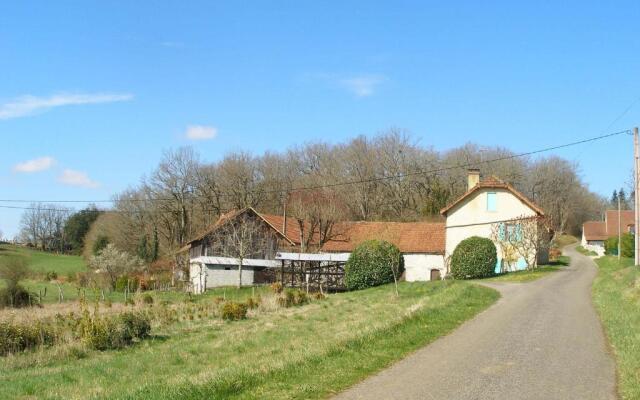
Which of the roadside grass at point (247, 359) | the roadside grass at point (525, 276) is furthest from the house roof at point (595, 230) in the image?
the roadside grass at point (247, 359)

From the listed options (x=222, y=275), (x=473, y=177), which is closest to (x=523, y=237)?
(x=473, y=177)

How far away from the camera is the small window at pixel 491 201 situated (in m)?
43.4

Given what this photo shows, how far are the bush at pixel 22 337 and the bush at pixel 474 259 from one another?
24570mm

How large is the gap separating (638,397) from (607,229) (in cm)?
7910

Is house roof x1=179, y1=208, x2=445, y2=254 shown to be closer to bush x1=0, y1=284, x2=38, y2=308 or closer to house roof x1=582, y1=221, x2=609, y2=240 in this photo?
bush x1=0, y1=284, x2=38, y2=308

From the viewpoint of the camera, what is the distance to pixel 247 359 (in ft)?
41.0

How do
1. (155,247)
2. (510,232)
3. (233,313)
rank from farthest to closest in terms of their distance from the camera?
(155,247)
(510,232)
(233,313)

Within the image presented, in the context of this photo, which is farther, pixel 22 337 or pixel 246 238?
pixel 246 238

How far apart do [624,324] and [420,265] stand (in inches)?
1247

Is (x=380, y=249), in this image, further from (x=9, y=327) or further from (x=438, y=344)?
(x=438, y=344)

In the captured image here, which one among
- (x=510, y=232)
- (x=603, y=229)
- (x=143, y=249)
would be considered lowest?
(x=143, y=249)

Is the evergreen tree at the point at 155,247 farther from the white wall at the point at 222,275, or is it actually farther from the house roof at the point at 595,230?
the house roof at the point at 595,230

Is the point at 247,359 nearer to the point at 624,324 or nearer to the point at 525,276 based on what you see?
the point at 624,324

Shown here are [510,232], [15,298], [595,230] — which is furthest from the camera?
[595,230]
